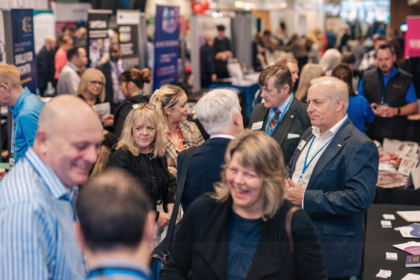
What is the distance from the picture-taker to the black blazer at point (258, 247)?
5.00 ft

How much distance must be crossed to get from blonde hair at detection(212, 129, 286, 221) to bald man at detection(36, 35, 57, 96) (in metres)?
7.51

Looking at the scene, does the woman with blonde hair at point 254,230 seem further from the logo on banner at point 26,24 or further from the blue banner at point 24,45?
the logo on banner at point 26,24

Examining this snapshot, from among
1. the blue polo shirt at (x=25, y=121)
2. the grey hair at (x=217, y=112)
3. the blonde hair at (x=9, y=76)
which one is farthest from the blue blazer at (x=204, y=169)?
the blonde hair at (x=9, y=76)

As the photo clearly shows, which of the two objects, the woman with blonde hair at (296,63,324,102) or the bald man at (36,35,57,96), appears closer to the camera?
the woman with blonde hair at (296,63,324,102)

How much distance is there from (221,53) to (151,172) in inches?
284

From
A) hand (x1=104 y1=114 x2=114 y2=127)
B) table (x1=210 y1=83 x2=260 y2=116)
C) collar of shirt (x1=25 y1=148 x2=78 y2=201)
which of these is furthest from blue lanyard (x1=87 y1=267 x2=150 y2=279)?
table (x1=210 y1=83 x2=260 y2=116)

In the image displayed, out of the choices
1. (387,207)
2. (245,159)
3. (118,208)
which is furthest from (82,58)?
(118,208)

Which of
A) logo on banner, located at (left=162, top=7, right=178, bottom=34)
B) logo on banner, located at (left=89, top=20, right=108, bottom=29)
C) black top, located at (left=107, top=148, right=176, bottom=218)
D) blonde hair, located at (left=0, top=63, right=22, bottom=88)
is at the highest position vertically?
logo on banner, located at (left=162, top=7, right=178, bottom=34)

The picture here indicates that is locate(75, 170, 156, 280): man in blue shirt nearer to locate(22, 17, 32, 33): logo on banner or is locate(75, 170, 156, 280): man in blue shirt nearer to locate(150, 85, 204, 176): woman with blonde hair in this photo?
locate(150, 85, 204, 176): woman with blonde hair

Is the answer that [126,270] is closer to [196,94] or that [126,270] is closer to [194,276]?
[194,276]

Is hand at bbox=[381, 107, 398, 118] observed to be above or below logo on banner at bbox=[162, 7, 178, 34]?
below

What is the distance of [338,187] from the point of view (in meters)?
2.29

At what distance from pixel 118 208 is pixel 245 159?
66 centimetres

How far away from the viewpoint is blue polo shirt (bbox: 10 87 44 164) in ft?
9.86
